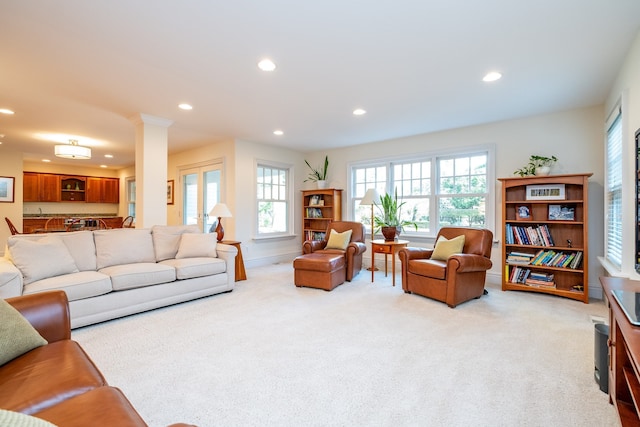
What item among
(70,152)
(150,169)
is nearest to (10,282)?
(150,169)

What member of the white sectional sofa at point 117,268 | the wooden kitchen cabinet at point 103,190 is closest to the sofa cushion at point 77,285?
the white sectional sofa at point 117,268

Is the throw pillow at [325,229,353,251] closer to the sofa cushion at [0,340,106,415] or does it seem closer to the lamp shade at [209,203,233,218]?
the lamp shade at [209,203,233,218]

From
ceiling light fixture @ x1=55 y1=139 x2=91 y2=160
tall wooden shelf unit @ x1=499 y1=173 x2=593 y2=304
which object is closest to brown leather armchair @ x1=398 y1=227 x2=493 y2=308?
tall wooden shelf unit @ x1=499 y1=173 x2=593 y2=304

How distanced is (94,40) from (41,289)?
81.1 inches

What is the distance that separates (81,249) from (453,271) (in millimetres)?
3984

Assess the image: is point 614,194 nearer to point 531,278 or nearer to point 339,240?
point 531,278

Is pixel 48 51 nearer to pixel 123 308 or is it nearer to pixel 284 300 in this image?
pixel 123 308

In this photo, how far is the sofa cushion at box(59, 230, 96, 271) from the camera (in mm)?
3104

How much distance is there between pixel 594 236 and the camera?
3.68 meters

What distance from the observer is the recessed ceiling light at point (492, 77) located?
2.85 meters

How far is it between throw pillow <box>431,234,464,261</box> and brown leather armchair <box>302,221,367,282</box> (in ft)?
3.67

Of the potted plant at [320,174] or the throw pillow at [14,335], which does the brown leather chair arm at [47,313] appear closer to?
the throw pillow at [14,335]

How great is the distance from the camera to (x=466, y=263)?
3283 mm

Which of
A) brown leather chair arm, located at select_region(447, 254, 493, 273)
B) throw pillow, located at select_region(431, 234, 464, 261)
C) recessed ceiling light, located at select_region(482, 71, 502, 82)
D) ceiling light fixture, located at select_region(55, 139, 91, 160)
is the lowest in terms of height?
brown leather chair arm, located at select_region(447, 254, 493, 273)
